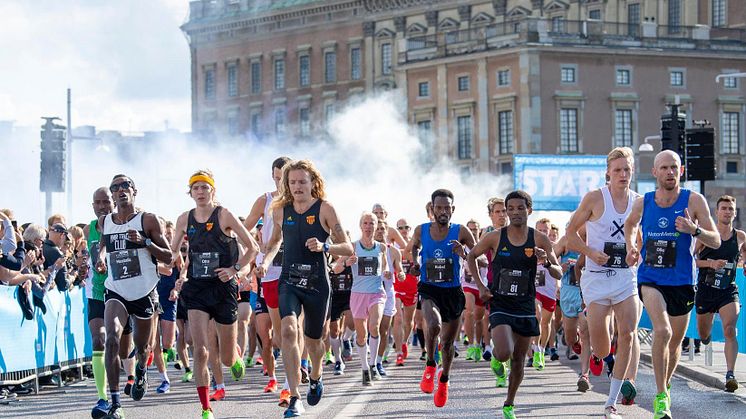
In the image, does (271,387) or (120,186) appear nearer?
(120,186)

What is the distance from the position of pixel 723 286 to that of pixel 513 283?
399 centimetres

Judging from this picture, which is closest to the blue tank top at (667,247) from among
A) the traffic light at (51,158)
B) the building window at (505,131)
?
the traffic light at (51,158)

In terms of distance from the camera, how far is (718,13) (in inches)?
3521

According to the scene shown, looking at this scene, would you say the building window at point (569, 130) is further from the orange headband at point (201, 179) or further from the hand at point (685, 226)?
the hand at point (685, 226)

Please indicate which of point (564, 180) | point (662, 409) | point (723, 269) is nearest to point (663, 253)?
point (662, 409)

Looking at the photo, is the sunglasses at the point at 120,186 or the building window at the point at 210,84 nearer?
the sunglasses at the point at 120,186

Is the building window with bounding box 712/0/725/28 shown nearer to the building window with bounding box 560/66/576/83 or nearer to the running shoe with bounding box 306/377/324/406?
the building window with bounding box 560/66/576/83

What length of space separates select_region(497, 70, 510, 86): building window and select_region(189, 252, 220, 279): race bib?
7247 centimetres

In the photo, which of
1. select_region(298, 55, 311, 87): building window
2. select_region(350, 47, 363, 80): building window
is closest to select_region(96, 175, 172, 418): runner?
select_region(350, 47, 363, 80): building window

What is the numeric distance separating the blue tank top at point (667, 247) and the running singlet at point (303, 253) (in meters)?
2.61

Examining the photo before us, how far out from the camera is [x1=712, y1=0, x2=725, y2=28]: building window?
89.2m

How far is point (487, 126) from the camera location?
86.7m

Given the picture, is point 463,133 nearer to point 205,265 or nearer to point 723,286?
point 723,286

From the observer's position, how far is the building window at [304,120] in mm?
108562
